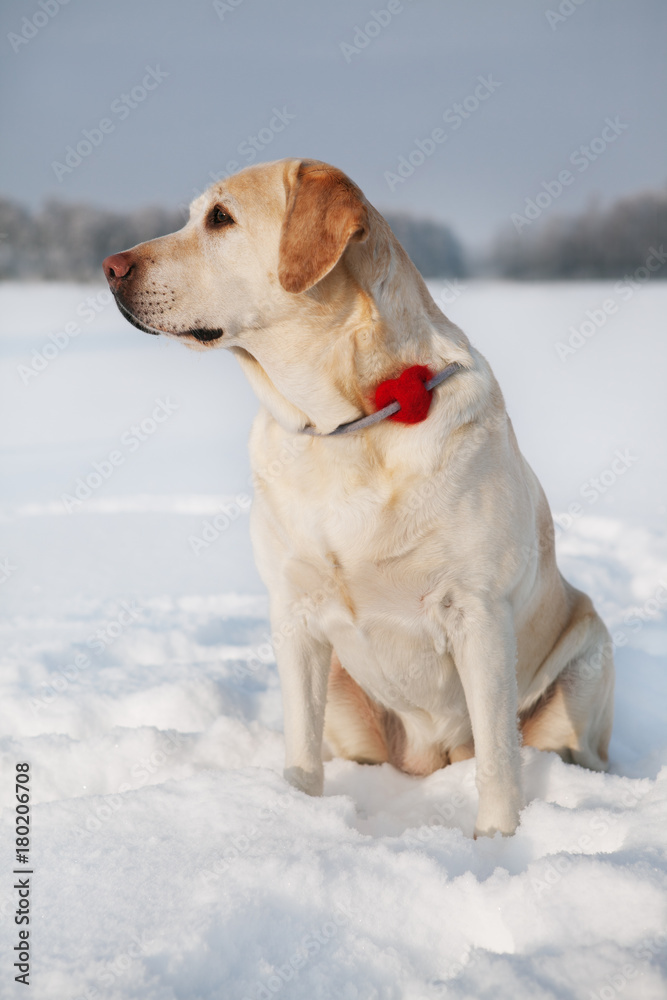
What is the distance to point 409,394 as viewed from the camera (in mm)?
2119

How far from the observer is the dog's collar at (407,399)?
2129mm

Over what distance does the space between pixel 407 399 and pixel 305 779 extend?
3.89 feet

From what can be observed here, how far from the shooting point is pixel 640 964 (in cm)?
152

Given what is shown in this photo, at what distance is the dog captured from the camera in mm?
2156

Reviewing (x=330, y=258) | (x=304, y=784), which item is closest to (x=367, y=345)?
(x=330, y=258)

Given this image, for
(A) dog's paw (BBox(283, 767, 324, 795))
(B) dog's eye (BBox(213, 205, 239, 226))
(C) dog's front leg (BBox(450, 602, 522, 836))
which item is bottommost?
(A) dog's paw (BBox(283, 767, 324, 795))

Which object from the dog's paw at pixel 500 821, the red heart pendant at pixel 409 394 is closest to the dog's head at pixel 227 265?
the red heart pendant at pixel 409 394

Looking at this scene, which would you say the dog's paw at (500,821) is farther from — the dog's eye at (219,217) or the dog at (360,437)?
the dog's eye at (219,217)

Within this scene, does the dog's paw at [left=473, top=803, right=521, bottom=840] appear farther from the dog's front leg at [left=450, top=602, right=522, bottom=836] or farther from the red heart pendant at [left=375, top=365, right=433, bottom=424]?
the red heart pendant at [left=375, top=365, right=433, bottom=424]

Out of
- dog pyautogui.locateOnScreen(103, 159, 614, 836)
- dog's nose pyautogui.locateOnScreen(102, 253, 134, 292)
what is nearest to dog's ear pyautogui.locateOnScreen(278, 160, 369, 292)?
dog pyautogui.locateOnScreen(103, 159, 614, 836)

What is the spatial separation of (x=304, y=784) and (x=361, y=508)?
35.2 inches

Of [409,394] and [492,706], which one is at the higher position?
[409,394]

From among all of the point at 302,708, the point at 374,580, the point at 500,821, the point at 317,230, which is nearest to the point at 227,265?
the point at 317,230

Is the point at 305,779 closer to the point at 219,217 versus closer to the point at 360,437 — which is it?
the point at 360,437
